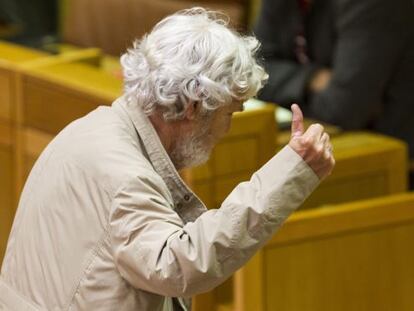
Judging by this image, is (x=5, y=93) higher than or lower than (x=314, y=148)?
lower

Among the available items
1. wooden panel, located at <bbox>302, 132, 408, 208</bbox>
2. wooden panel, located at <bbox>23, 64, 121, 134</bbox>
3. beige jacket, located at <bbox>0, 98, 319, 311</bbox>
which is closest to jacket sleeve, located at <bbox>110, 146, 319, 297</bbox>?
beige jacket, located at <bbox>0, 98, 319, 311</bbox>

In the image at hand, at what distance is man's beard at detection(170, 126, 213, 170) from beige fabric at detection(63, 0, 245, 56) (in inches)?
131

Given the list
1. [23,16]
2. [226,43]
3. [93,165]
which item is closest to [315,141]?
[226,43]

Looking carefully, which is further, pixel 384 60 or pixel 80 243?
pixel 384 60

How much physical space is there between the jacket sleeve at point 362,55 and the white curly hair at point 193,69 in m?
2.10

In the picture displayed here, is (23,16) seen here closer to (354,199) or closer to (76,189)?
(354,199)

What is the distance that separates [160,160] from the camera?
7.97 ft

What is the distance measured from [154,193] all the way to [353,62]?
2353mm

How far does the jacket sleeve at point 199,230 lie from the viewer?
2250mm

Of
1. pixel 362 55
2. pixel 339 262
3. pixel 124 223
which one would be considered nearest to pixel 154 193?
pixel 124 223

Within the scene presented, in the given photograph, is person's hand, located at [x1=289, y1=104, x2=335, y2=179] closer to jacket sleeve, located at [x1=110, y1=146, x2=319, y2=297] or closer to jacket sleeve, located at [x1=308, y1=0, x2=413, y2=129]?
jacket sleeve, located at [x1=110, y1=146, x2=319, y2=297]

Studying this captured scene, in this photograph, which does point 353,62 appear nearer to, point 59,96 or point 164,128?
point 59,96

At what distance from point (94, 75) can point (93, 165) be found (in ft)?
6.40

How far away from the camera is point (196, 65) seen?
238 cm
